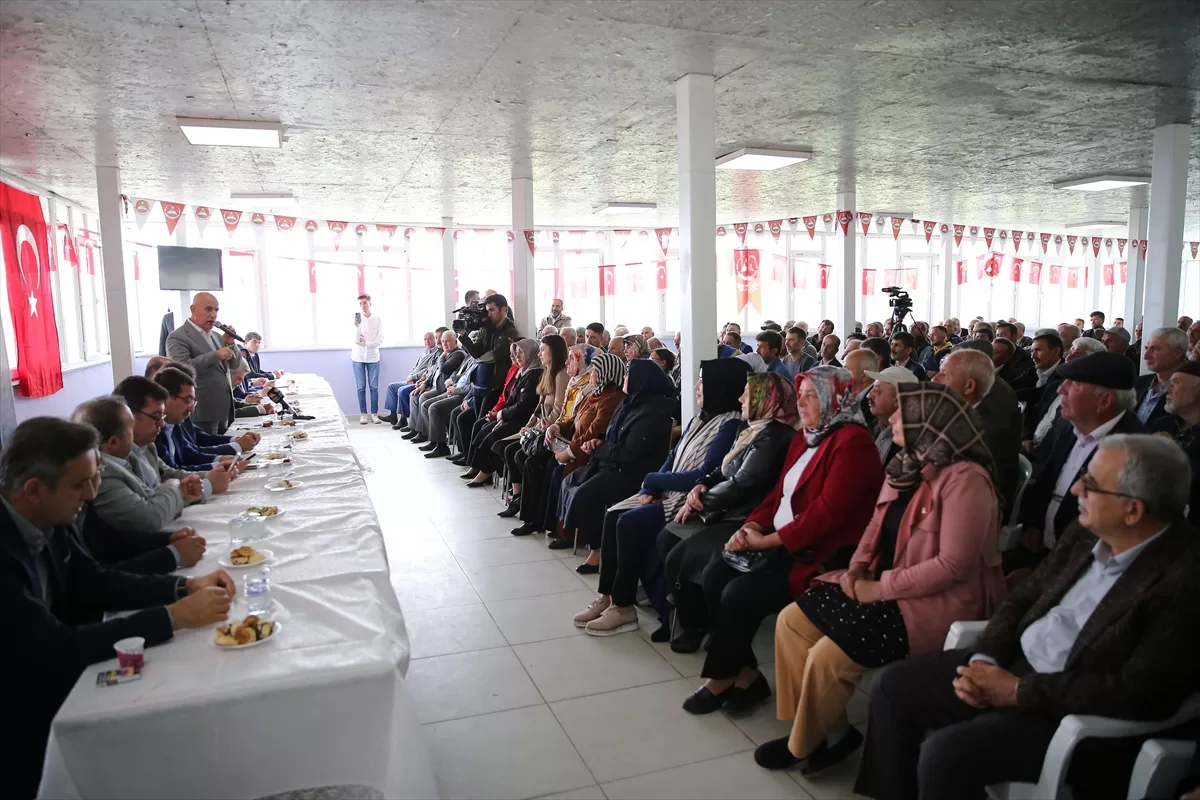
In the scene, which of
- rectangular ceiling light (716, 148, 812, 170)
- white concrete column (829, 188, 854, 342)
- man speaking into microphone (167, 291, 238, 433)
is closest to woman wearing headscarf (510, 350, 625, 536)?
man speaking into microphone (167, 291, 238, 433)

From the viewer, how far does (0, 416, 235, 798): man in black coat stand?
1607 millimetres

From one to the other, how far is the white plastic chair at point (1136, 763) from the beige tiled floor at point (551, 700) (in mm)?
702

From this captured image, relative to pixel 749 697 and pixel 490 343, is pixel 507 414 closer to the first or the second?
pixel 490 343

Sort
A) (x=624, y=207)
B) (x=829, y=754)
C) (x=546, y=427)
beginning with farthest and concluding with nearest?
1. (x=624, y=207)
2. (x=546, y=427)
3. (x=829, y=754)

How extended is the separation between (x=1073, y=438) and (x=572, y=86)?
3.16m

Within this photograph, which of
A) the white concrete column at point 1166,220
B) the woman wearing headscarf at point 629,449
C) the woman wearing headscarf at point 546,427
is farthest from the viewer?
the white concrete column at point 1166,220

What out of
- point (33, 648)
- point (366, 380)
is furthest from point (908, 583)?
point (366, 380)

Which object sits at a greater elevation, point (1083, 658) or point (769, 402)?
point (769, 402)

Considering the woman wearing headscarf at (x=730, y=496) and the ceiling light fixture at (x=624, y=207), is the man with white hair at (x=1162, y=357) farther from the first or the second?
the ceiling light fixture at (x=624, y=207)

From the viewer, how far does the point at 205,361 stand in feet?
16.3

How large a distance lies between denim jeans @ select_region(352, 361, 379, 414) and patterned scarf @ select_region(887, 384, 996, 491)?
9.11m

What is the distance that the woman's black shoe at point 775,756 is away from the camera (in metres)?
2.38

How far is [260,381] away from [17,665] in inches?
252

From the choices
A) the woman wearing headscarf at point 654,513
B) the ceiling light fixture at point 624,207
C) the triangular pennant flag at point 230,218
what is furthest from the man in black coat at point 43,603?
the triangular pennant flag at point 230,218
